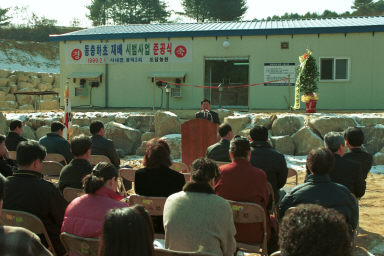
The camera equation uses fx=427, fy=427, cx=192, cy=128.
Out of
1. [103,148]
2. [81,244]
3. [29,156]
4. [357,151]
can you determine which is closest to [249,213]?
[81,244]

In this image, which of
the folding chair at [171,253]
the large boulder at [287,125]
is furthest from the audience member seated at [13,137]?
the large boulder at [287,125]

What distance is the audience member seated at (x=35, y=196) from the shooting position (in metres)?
3.29

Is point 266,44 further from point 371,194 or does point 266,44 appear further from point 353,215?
point 353,215

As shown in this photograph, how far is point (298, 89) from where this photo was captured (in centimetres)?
1272

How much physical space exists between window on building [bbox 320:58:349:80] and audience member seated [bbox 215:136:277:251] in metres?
12.4

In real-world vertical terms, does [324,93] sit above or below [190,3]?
below

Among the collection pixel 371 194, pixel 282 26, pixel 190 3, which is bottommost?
pixel 371 194

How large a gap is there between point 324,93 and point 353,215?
40.6 ft

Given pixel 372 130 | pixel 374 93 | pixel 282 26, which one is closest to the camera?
pixel 372 130

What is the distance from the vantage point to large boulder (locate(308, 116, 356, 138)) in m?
9.91

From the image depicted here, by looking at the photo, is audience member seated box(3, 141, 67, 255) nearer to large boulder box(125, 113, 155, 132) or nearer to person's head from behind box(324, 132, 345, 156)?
person's head from behind box(324, 132, 345, 156)

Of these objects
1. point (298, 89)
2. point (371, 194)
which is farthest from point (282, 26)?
point (371, 194)

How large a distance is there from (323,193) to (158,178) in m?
1.46

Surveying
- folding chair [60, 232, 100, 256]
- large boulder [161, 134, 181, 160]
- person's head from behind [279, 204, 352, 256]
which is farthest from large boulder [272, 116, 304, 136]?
person's head from behind [279, 204, 352, 256]
